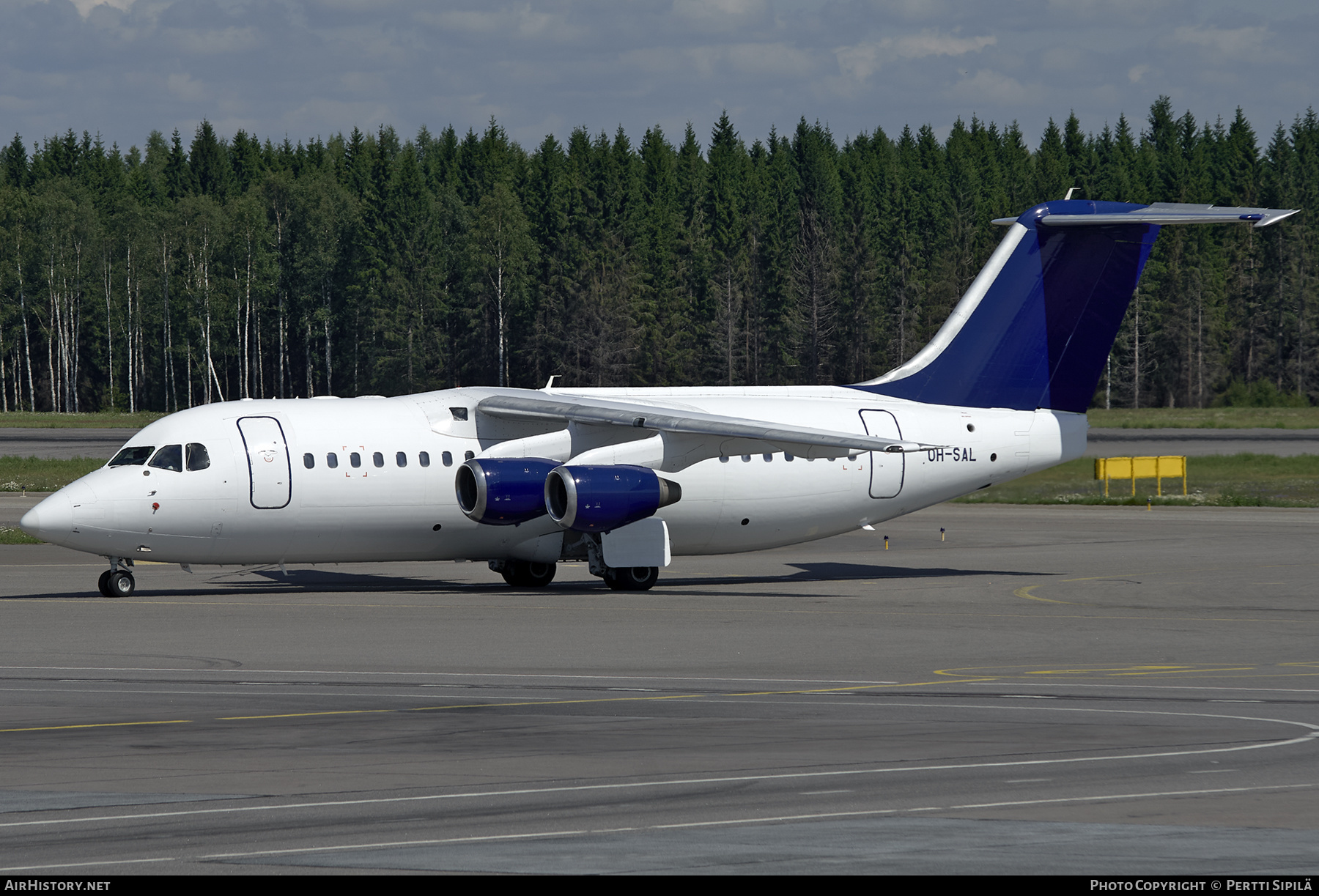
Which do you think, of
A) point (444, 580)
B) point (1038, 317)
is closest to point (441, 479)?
point (444, 580)

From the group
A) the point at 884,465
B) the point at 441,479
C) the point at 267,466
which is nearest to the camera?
the point at 267,466

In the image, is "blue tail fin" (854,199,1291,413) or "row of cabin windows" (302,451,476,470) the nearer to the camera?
"row of cabin windows" (302,451,476,470)

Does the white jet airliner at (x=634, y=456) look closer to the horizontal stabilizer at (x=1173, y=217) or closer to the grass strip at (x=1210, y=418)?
the horizontal stabilizer at (x=1173, y=217)

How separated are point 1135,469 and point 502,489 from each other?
3104 cm

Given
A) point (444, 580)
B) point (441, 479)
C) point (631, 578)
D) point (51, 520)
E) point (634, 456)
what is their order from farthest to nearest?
point (444, 580) → point (631, 578) → point (634, 456) → point (441, 479) → point (51, 520)

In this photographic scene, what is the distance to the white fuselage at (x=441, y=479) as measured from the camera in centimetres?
2961

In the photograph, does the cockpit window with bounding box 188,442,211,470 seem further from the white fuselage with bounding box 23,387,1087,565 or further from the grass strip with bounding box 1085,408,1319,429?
the grass strip with bounding box 1085,408,1319,429

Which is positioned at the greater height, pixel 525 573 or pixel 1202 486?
pixel 525 573

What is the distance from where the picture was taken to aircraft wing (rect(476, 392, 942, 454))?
29859mm

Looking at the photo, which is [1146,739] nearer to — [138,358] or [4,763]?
[4,763]

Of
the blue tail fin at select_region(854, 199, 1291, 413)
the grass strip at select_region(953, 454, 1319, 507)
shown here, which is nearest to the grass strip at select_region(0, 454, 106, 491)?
the grass strip at select_region(953, 454, 1319, 507)

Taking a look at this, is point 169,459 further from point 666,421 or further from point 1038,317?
point 1038,317

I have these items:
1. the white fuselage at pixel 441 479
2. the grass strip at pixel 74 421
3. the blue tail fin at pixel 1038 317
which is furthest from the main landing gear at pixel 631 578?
the grass strip at pixel 74 421

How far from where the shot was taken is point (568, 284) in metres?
127
